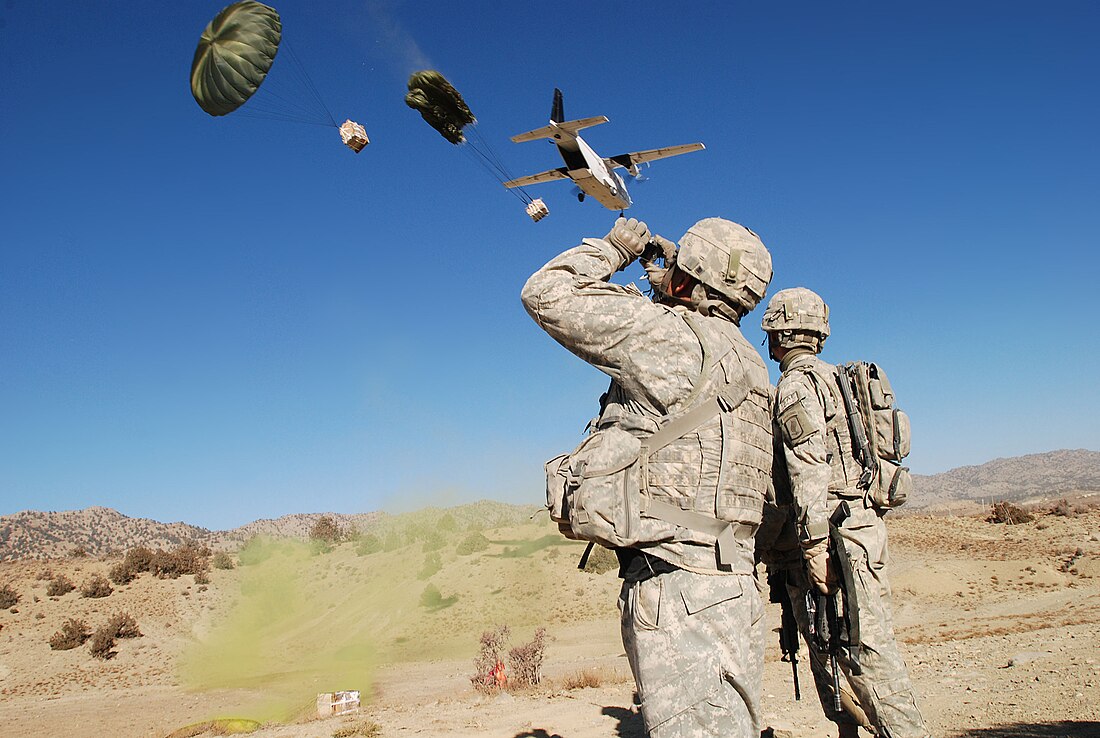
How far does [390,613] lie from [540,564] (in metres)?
6.09

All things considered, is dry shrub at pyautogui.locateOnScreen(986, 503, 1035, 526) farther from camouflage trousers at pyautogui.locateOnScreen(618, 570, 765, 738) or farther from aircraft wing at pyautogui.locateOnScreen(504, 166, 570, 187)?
camouflage trousers at pyautogui.locateOnScreen(618, 570, 765, 738)

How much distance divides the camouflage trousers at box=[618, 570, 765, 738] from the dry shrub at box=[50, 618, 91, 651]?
23.0m

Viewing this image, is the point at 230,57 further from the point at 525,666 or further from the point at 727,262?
the point at 727,262

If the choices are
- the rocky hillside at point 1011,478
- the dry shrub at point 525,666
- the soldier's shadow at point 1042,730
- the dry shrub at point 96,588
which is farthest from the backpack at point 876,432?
the rocky hillside at point 1011,478

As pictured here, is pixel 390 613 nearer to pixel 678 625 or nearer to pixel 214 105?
pixel 214 105

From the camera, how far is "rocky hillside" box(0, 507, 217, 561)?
53.6 m

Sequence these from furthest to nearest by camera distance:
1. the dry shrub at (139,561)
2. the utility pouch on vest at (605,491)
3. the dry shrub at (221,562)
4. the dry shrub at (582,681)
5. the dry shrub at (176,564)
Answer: the dry shrub at (221,562) < the dry shrub at (176,564) < the dry shrub at (139,561) < the dry shrub at (582,681) < the utility pouch on vest at (605,491)

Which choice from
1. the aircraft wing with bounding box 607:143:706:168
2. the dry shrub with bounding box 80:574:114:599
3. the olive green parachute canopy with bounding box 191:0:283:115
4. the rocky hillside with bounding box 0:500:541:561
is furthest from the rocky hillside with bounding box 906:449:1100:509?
the olive green parachute canopy with bounding box 191:0:283:115

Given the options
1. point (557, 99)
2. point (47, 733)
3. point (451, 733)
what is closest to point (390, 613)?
point (47, 733)

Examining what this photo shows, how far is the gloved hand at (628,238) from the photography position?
329cm

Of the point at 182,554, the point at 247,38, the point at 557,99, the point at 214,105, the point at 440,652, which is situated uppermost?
the point at 557,99

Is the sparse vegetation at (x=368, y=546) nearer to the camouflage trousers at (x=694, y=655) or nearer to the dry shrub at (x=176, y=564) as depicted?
the dry shrub at (x=176, y=564)

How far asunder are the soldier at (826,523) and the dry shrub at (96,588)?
2556cm

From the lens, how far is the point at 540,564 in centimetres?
2806
